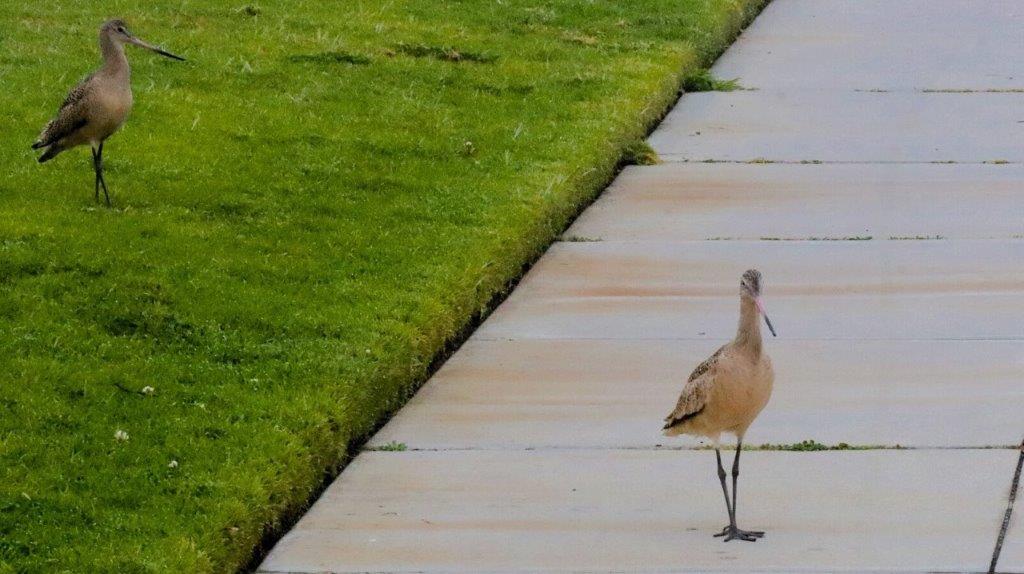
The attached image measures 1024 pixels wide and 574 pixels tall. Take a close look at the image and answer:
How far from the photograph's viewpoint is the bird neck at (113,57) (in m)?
9.90

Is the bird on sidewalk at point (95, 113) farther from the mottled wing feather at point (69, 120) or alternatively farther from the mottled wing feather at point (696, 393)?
the mottled wing feather at point (696, 393)

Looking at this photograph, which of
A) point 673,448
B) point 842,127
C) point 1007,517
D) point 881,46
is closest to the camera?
point 1007,517

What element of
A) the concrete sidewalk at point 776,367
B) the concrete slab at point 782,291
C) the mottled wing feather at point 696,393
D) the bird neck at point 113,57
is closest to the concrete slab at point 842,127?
the concrete sidewalk at point 776,367

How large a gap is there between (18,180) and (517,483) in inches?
177

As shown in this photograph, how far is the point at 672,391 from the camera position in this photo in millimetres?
8031

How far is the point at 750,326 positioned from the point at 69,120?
490cm

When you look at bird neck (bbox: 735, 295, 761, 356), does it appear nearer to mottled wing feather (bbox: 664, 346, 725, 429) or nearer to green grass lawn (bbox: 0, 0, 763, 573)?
mottled wing feather (bbox: 664, 346, 725, 429)

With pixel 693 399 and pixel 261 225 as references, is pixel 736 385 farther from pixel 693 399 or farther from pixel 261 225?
pixel 261 225

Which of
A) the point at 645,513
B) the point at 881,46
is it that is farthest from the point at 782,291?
the point at 881,46

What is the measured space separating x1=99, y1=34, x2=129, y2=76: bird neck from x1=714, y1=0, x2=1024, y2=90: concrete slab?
5.81 meters

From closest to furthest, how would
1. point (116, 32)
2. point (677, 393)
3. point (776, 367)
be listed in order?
1. point (677, 393)
2. point (776, 367)
3. point (116, 32)

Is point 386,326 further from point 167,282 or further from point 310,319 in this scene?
point 167,282

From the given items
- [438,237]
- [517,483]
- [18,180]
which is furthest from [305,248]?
[517,483]

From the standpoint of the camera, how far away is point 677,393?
8.00 metres
